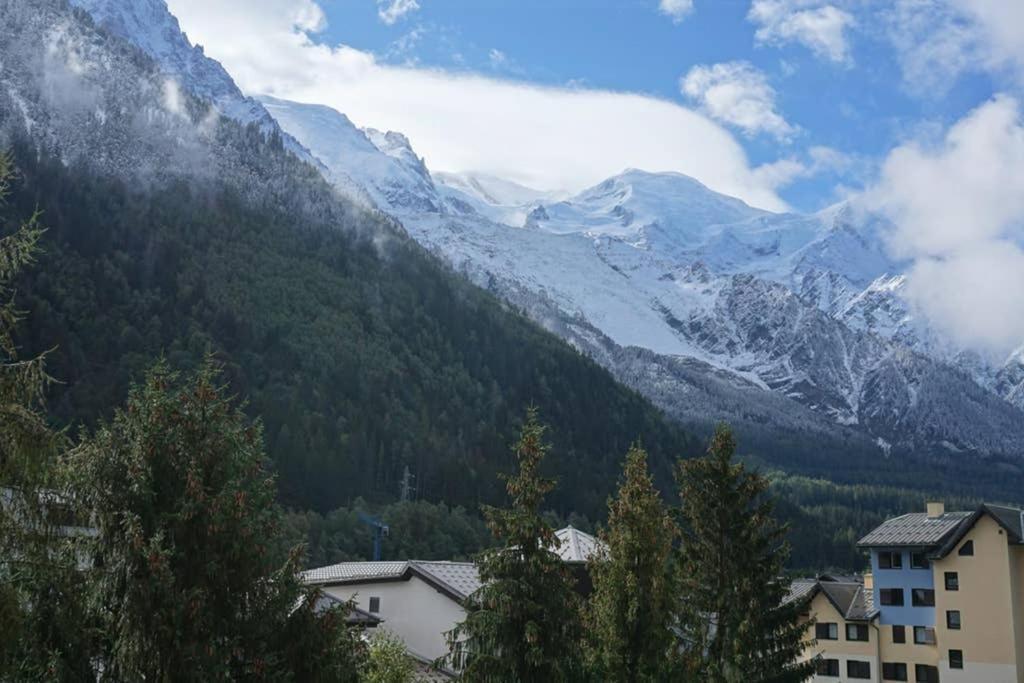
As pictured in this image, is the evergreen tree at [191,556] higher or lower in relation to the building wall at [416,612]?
higher

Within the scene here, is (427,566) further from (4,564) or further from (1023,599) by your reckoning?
(1023,599)

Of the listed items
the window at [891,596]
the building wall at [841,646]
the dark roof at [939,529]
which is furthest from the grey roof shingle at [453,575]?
the window at [891,596]

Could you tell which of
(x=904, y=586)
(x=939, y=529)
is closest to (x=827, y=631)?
(x=904, y=586)

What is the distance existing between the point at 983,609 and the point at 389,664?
44331 millimetres

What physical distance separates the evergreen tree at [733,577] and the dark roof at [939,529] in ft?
96.7

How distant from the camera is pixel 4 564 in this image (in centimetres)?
1630

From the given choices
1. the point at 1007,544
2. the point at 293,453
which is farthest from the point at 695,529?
the point at 293,453

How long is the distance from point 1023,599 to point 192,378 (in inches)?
2202

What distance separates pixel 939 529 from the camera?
68.8 metres

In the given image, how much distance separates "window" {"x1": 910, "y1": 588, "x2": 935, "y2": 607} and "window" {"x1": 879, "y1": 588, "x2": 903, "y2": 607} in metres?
0.85

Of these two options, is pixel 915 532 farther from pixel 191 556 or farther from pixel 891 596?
pixel 191 556

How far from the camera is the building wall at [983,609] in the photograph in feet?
206

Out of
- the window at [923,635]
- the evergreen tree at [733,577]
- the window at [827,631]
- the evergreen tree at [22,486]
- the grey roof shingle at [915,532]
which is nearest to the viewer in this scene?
the evergreen tree at [22,486]

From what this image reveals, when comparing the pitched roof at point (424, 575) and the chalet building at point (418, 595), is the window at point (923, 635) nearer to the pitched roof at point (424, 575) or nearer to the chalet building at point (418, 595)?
the chalet building at point (418, 595)
